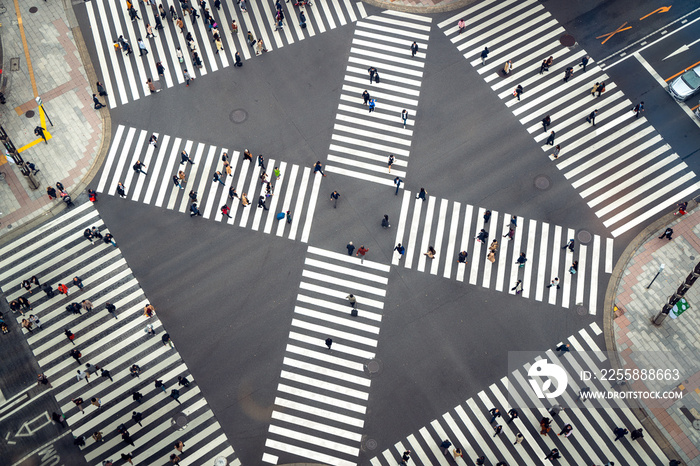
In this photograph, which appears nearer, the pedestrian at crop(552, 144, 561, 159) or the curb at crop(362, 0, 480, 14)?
the pedestrian at crop(552, 144, 561, 159)

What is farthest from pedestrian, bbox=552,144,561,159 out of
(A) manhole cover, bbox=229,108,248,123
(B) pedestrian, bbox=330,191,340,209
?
(A) manhole cover, bbox=229,108,248,123

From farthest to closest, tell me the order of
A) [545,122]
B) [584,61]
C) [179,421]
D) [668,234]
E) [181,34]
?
[181,34], [584,61], [545,122], [668,234], [179,421]

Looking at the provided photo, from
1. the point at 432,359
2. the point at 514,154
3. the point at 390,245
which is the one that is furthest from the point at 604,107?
the point at 432,359

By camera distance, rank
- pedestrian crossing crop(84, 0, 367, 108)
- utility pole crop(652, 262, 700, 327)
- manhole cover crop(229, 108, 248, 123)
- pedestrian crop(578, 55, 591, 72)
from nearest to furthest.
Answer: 1. utility pole crop(652, 262, 700, 327)
2. manhole cover crop(229, 108, 248, 123)
3. pedestrian crop(578, 55, 591, 72)
4. pedestrian crossing crop(84, 0, 367, 108)

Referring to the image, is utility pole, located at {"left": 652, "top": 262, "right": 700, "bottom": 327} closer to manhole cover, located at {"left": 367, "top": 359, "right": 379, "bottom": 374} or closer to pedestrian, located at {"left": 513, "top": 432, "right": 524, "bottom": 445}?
pedestrian, located at {"left": 513, "top": 432, "right": 524, "bottom": 445}

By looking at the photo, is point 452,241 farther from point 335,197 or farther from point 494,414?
point 494,414

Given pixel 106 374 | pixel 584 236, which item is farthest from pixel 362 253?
pixel 106 374
